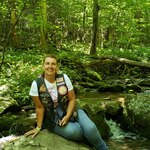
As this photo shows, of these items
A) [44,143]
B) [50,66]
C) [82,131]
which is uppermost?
[50,66]

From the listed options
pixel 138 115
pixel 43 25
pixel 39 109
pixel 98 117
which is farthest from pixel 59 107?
pixel 43 25

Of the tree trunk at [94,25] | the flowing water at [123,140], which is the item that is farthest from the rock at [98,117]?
the tree trunk at [94,25]

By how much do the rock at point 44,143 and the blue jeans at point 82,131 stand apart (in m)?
0.09

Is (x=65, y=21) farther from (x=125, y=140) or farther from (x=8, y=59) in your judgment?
(x=125, y=140)

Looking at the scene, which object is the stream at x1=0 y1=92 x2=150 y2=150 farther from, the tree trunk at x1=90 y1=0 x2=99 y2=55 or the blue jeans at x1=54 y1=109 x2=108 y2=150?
the tree trunk at x1=90 y1=0 x2=99 y2=55

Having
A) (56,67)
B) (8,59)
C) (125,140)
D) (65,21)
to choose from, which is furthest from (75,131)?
(65,21)

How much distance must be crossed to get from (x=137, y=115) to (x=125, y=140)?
0.67 metres

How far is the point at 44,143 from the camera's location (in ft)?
14.6

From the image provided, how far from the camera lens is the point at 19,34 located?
2019 cm

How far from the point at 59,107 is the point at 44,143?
0.55m

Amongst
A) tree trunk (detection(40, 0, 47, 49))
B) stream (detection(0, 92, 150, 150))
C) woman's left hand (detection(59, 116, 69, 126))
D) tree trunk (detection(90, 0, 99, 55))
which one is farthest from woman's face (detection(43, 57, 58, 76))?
tree trunk (detection(90, 0, 99, 55))

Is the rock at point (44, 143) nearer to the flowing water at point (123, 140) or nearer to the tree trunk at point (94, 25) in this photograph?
the flowing water at point (123, 140)

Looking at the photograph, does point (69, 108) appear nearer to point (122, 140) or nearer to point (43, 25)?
point (122, 140)

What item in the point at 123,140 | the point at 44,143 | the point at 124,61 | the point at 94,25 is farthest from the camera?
the point at 94,25
